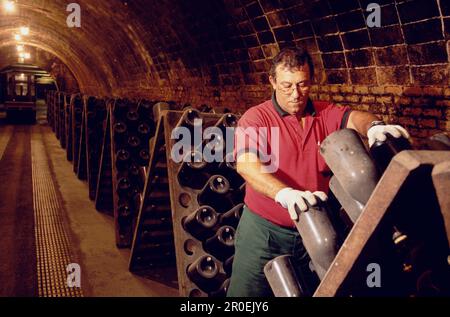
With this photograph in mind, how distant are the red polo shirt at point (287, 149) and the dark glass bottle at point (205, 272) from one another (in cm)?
89

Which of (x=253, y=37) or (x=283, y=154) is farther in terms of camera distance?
(x=253, y=37)

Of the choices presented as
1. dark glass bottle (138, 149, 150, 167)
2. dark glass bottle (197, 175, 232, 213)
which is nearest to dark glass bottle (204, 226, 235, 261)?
dark glass bottle (197, 175, 232, 213)

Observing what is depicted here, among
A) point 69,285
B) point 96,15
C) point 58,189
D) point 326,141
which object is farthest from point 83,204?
point 96,15

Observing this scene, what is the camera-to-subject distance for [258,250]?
84.5 inches

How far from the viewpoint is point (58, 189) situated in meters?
7.20

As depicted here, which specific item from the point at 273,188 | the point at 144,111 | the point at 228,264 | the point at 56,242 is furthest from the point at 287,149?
the point at 56,242

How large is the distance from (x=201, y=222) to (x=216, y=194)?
0.94 ft

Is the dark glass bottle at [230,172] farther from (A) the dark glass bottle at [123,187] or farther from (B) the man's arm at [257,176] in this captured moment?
(A) the dark glass bottle at [123,187]

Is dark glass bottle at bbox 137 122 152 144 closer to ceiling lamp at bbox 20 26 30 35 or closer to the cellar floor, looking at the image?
the cellar floor

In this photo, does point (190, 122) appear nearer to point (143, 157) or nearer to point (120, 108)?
point (143, 157)

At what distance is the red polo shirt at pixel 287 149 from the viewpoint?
2076mm
